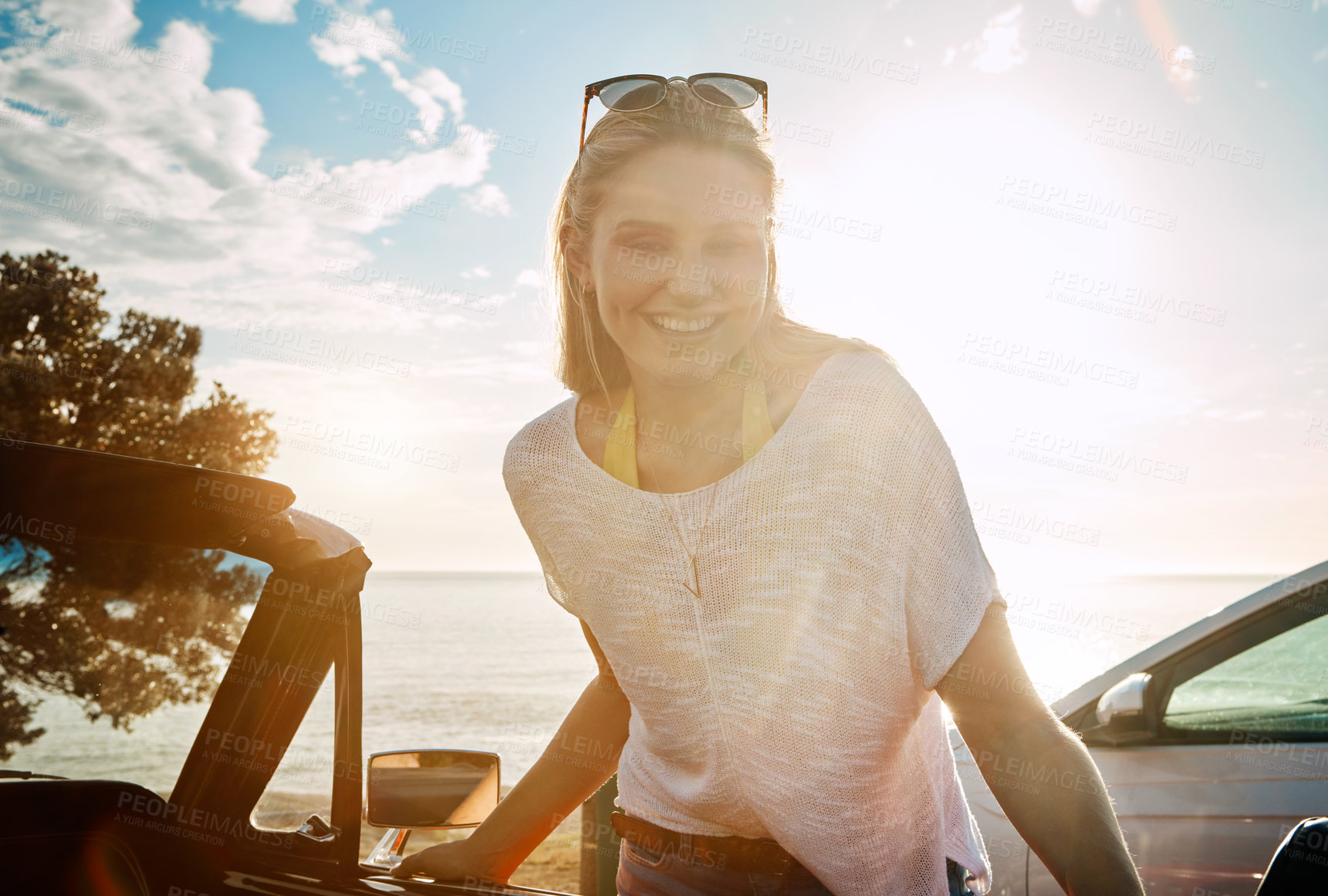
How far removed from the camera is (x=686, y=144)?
5.45 ft

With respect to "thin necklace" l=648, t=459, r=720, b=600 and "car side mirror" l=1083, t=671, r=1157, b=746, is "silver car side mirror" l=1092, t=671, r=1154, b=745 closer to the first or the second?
"car side mirror" l=1083, t=671, r=1157, b=746

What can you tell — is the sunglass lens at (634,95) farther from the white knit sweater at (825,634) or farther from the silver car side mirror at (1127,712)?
the silver car side mirror at (1127,712)

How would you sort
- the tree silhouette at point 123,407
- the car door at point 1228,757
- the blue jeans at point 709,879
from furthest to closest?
the tree silhouette at point 123,407 < the car door at point 1228,757 < the blue jeans at point 709,879

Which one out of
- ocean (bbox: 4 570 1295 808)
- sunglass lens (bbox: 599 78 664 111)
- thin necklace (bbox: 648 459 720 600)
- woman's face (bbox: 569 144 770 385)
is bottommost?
ocean (bbox: 4 570 1295 808)

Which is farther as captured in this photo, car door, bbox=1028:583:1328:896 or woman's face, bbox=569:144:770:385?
car door, bbox=1028:583:1328:896

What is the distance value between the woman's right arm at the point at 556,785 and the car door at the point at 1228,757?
5.88 feet

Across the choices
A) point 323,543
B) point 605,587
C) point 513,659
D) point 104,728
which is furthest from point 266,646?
point 513,659

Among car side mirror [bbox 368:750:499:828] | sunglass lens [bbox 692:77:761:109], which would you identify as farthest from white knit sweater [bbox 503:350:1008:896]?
sunglass lens [bbox 692:77:761:109]

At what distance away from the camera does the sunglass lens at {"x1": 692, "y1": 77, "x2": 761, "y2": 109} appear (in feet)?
5.86

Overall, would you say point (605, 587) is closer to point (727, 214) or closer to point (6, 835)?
point (727, 214)

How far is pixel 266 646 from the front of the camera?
151 centimetres

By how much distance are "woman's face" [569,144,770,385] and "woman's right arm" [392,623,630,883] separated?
2.11 ft

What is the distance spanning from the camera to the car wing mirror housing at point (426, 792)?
168 centimetres

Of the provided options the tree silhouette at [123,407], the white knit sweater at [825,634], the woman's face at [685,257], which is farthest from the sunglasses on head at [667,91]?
the tree silhouette at [123,407]
